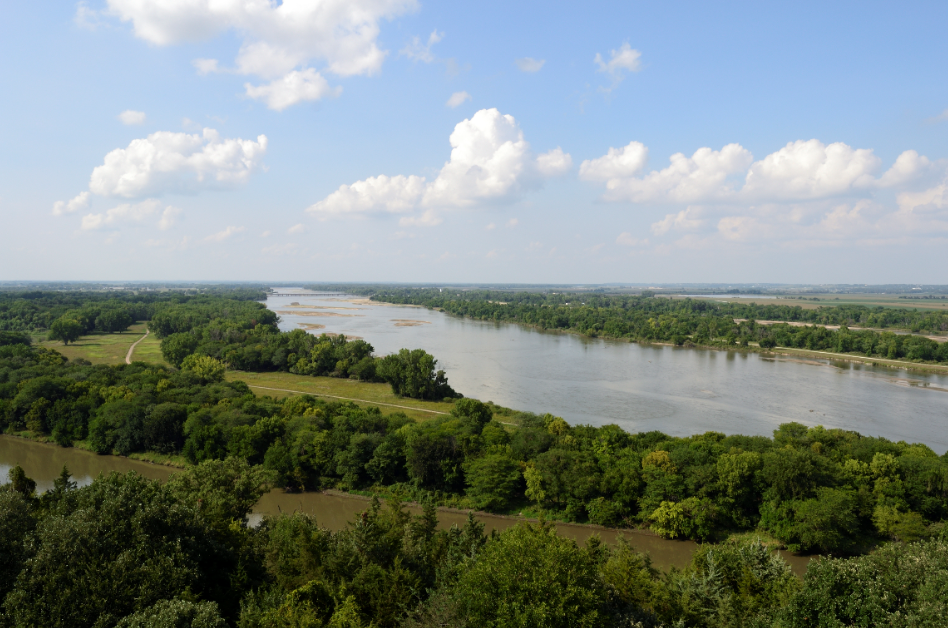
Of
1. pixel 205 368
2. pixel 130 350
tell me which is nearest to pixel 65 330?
pixel 130 350

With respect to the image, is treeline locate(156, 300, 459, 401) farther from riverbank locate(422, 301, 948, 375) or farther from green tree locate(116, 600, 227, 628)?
riverbank locate(422, 301, 948, 375)

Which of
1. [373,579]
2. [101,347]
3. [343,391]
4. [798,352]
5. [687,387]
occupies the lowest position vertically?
[343,391]

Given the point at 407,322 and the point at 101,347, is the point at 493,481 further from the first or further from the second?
the point at 407,322

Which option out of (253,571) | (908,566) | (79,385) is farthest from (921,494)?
(79,385)

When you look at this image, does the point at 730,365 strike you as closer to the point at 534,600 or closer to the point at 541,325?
the point at 541,325

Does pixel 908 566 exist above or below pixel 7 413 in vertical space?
above

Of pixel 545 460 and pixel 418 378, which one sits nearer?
pixel 545 460

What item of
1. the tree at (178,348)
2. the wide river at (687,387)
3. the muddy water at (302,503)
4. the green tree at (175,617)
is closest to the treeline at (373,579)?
the green tree at (175,617)
